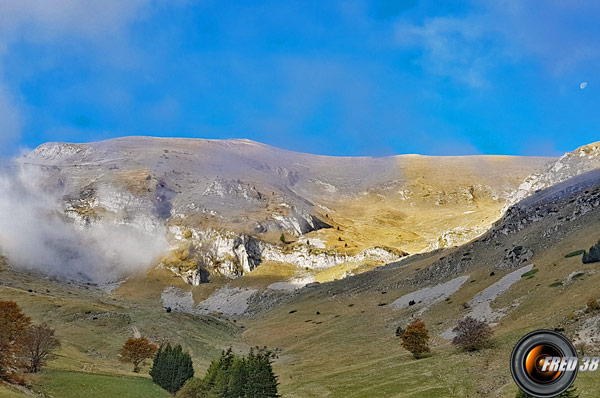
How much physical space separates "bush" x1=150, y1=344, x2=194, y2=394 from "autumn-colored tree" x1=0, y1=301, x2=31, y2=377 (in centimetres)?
1784

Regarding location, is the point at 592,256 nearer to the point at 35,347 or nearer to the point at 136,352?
the point at 136,352

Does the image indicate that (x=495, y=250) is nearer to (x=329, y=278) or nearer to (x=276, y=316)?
(x=276, y=316)

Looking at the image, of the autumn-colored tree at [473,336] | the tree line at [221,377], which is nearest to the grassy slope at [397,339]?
the autumn-colored tree at [473,336]

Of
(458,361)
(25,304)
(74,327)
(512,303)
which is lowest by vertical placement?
(458,361)

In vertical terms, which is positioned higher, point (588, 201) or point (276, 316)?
point (588, 201)

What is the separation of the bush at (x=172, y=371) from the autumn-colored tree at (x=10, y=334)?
1784cm

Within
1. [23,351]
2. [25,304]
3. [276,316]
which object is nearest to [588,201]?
[276,316]

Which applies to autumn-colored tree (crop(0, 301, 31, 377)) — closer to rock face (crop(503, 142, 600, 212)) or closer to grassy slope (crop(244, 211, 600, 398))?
grassy slope (crop(244, 211, 600, 398))

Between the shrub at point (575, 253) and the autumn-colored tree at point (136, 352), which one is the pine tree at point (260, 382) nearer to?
the autumn-colored tree at point (136, 352)

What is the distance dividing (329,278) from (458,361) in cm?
14136

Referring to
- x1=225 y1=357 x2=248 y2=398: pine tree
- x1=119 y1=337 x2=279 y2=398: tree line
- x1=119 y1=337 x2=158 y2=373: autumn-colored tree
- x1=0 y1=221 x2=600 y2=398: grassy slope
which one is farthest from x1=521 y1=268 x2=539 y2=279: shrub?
x1=119 y1=337 x2=158 y2=373: autumn-colored tree

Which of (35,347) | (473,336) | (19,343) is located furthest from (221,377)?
(473,336)

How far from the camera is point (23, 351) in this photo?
53.2 metres

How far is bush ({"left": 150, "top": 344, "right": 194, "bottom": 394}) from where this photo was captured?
6171 centimetres
